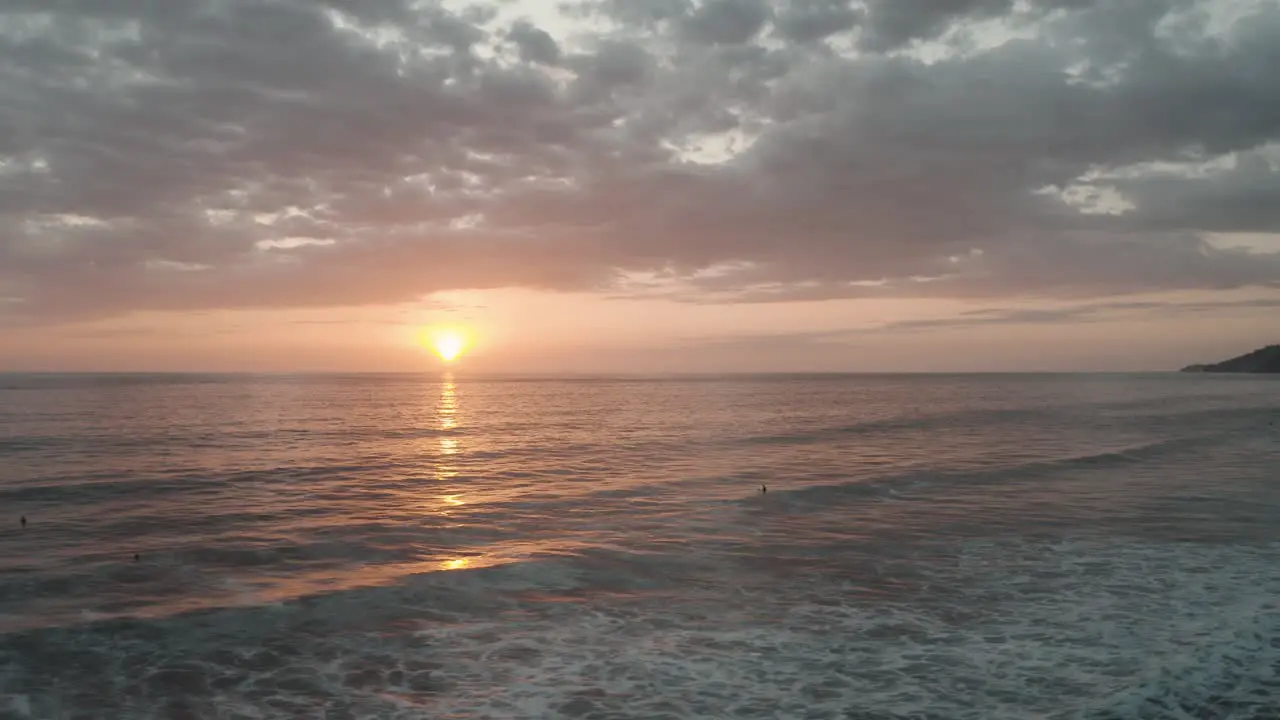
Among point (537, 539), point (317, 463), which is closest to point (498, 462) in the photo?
point (317, 463)

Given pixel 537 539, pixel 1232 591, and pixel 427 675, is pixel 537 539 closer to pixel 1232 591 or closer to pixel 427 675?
pixel 427 675

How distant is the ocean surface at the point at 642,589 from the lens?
11656mm

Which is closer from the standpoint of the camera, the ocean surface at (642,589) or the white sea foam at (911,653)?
the white sea foam at (911,653)

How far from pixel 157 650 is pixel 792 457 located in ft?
107

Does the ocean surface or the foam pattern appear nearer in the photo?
the foam pattern

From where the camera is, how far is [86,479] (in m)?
32.4

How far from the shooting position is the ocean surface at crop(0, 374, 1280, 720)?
1166 centimetres

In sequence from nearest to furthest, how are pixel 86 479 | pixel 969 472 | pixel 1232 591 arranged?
1. pixel 1232 591
2. pixel 86 479
3. pixel 969 472

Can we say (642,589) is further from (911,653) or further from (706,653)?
(911,653)

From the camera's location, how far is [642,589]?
17328 mm

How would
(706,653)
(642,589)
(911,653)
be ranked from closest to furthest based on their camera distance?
1. (911,653)
2. (706,653)
3. (642,589)

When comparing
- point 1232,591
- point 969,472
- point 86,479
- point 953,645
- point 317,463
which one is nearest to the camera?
point 953,645

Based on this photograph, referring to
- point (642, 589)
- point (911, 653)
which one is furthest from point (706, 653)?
point (642, 589)

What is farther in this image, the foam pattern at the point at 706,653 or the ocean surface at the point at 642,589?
the ocean surface at the point at 642,589
